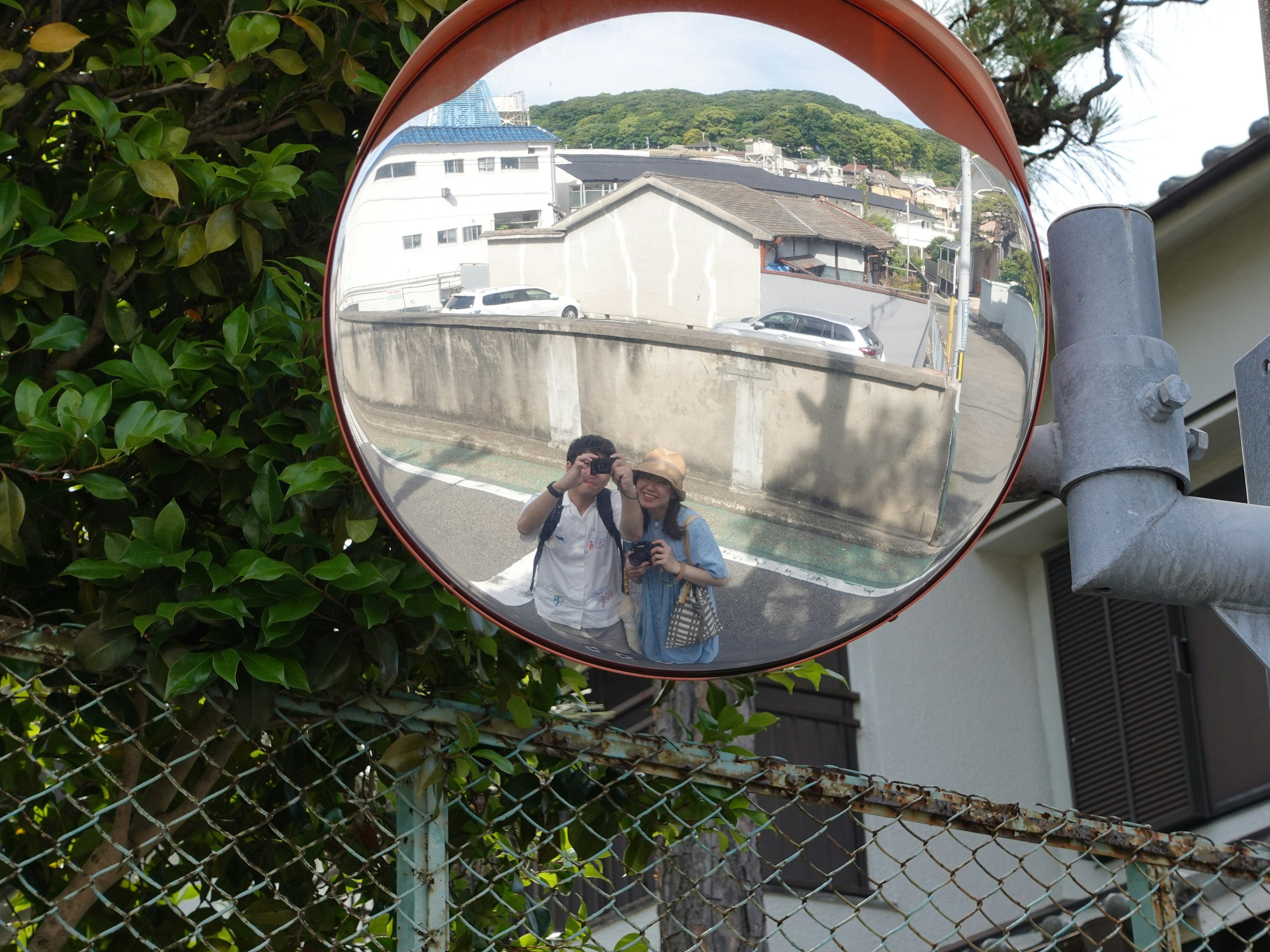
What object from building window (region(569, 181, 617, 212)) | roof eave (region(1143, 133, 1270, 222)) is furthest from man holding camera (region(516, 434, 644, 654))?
roof eave (region(1143, 133, 1270, 222))

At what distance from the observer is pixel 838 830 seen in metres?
8.24

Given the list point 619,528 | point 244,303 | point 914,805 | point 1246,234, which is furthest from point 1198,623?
point 619,528

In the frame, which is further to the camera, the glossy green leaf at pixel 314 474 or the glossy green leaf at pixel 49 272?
the glossy green leaf at pixel 49 272

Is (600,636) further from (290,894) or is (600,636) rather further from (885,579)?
(290,894)

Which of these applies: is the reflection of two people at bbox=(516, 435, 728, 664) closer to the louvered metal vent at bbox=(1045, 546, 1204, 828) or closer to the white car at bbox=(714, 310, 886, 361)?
the white car at bbox=(714, 310, 886, 361)

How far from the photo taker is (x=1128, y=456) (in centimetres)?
147

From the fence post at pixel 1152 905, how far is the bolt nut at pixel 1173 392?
107 cm

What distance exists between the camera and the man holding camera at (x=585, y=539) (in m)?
1.11

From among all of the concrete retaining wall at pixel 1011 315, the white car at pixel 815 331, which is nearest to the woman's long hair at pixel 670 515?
the white car at pixel 815 331

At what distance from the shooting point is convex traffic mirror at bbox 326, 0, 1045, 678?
1.10 meters

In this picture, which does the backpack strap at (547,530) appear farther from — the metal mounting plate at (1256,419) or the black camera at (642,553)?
the metal mounting plate at (1256,419)

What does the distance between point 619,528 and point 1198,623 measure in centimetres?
725

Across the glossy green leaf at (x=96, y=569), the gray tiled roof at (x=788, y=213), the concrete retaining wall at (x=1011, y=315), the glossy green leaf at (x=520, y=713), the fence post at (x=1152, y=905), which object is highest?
the gray tiled roof at (x=788, y=213)

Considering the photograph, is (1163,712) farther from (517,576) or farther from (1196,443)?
(517,576)
